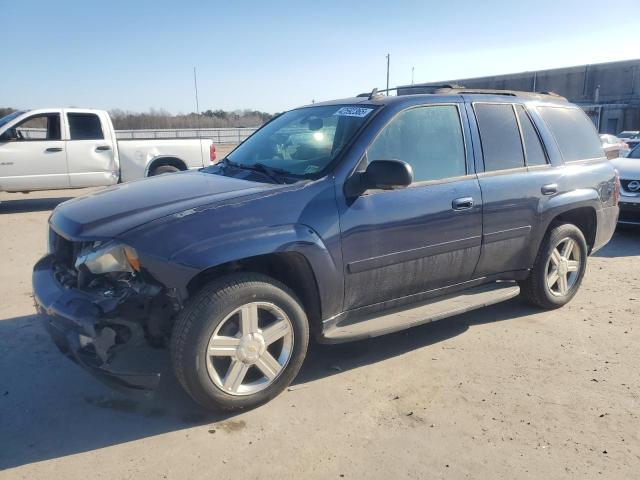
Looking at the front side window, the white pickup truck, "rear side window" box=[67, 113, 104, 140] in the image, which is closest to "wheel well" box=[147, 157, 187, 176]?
the white pickup truck

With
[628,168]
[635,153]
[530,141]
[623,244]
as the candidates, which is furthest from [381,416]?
[635,153]

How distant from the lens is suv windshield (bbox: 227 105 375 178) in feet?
11.9

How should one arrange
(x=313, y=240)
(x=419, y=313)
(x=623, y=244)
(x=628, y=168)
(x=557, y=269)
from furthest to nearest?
(x=628, y=168) < (x=623, y=244) < (x=557, y=269) < (x=419, y=313) < (x=313, y=240)

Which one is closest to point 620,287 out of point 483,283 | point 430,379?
point 483,283

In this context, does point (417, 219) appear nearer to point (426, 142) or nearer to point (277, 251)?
point (426, 142)

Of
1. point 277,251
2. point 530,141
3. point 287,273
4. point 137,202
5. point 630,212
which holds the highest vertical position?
point 530,141

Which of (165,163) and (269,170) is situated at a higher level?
(269,170)

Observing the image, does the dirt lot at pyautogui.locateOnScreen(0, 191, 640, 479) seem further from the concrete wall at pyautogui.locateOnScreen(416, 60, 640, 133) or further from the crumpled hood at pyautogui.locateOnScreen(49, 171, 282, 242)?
the concrete wall at pyautogui.locateOnScreen(416, 60, 640, 133)

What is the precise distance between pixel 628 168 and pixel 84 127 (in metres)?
9.89

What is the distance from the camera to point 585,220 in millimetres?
5117

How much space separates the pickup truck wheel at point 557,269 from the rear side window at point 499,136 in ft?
2.61

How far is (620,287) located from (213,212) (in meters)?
4.62

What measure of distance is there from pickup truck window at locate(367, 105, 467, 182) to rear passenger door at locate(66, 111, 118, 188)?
8.33 meters

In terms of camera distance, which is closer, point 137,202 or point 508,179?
point 137,202
